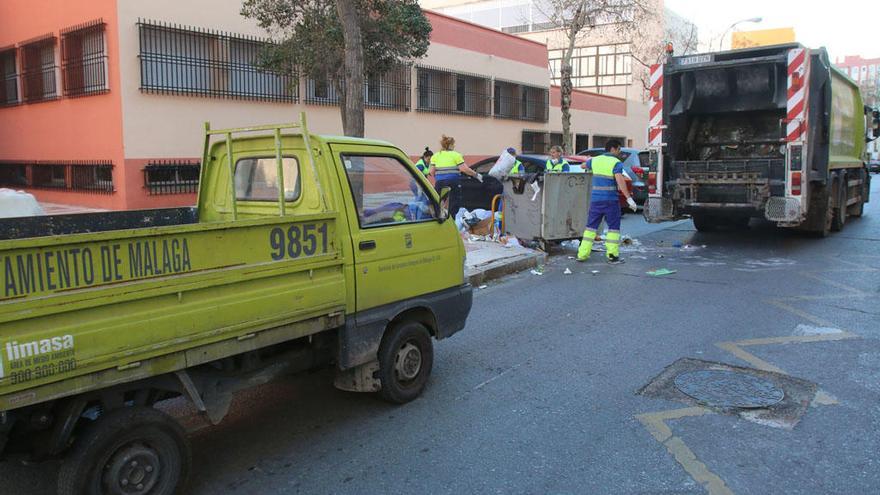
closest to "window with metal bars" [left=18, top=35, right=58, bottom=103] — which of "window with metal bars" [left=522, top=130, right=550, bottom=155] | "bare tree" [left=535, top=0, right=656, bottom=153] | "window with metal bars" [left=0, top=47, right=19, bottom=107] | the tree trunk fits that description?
"window with metal bars" [left=0, top=47, right=19, bottom=107]

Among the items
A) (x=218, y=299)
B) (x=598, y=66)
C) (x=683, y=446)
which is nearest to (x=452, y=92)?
(x=683, y=446)

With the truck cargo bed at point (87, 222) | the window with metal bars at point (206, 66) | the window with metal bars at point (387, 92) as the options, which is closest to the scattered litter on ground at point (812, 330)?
the truck cargo bed at point (87, 222)

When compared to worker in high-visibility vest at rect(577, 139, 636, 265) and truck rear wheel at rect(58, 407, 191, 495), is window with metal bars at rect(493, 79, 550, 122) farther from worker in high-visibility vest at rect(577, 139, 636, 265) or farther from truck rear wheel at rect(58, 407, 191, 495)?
truck rear wheel at rect(58, 407, 191, 495)

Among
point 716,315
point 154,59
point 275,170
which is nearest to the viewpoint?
point 275,170

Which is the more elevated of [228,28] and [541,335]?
[228,28]

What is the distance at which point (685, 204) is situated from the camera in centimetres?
1130

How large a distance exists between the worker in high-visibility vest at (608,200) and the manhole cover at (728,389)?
5.09 m

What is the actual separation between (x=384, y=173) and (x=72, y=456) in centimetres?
247

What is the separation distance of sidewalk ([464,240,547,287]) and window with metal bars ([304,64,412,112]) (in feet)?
28.5

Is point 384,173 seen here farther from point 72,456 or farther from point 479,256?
point 479,256

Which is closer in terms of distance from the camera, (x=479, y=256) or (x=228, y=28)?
(x=479, y=256)

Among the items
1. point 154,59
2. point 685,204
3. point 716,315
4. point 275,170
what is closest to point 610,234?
point 685,204

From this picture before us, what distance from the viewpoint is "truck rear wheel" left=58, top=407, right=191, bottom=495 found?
117 inches

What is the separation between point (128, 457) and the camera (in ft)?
10.3
